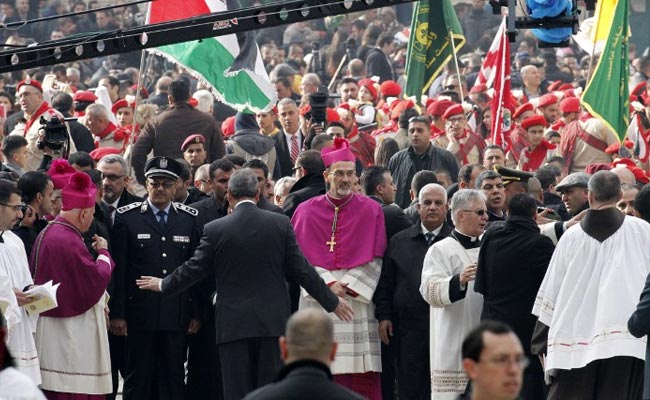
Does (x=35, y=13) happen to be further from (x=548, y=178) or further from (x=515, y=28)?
(x=515, y=28)

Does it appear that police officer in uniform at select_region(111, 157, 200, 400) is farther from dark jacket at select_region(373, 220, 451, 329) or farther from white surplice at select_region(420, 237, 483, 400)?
white surplice at select_region(420, 237, 483, 400)

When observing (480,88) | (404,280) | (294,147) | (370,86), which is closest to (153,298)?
(404,280)

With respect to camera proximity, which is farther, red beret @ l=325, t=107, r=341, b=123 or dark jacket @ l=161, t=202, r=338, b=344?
red beret @ l=325, t=107, r=341, b=123

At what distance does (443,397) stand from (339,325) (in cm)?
107

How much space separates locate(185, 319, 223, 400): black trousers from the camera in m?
14.2

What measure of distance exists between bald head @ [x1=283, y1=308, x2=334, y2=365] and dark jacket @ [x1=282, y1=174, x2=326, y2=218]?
6.48 m

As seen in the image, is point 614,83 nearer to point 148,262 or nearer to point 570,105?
point 570,105

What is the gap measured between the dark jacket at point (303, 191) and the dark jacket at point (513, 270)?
6.89ft

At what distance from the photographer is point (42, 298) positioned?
489 inches

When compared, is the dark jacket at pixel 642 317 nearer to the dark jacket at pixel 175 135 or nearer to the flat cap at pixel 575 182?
the flat cap at pixel 575 182

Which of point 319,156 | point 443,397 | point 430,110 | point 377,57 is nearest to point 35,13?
point 377,57

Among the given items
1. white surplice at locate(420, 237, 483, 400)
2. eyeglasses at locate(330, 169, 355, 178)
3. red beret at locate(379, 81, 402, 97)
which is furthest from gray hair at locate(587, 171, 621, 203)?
red beret at locate(379, 81, 402, 97)

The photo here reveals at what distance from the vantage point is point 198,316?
46.2ft

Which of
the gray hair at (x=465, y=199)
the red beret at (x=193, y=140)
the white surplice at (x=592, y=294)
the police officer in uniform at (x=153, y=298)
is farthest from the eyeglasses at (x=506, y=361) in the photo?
the red beret at (x=193, y=140)
